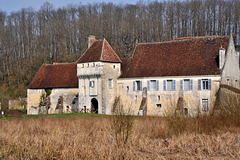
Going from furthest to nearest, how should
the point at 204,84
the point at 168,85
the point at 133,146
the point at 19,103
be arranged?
the point at 19,103, the point at 168,85, the point at 204,84, the point at 133,146

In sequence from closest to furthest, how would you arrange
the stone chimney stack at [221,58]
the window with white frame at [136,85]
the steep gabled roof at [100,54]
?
the stone chimney stack at [221,58]
the window with white frame at [136,85]
the steep gabled roof at [100,54]

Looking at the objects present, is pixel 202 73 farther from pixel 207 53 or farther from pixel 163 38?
pixel 163 38

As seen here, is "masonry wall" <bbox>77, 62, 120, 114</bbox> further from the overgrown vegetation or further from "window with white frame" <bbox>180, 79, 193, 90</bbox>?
the overgrown vegetation

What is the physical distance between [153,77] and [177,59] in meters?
2.86

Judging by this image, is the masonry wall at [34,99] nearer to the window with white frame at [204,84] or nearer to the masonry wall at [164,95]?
the masonry wall at [164,95]

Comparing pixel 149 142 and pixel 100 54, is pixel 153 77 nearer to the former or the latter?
pixel 100 54

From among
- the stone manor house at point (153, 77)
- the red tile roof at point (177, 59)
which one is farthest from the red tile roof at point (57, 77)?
the red tile roof at point (177, 59)

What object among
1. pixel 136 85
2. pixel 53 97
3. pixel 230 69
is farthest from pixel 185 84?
pixel 53 97

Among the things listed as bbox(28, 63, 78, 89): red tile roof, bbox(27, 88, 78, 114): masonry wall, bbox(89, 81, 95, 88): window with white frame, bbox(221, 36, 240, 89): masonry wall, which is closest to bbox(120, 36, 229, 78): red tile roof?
bbox(221, 36, 240, 89): masonry wall

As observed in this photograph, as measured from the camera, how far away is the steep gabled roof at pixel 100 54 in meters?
37.4

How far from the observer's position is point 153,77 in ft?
117

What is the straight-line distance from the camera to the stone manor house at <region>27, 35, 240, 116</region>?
33.5 metres

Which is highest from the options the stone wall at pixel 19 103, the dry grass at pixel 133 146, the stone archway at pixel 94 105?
the dry grass at pixel 133 146

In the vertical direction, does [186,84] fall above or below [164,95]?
above
